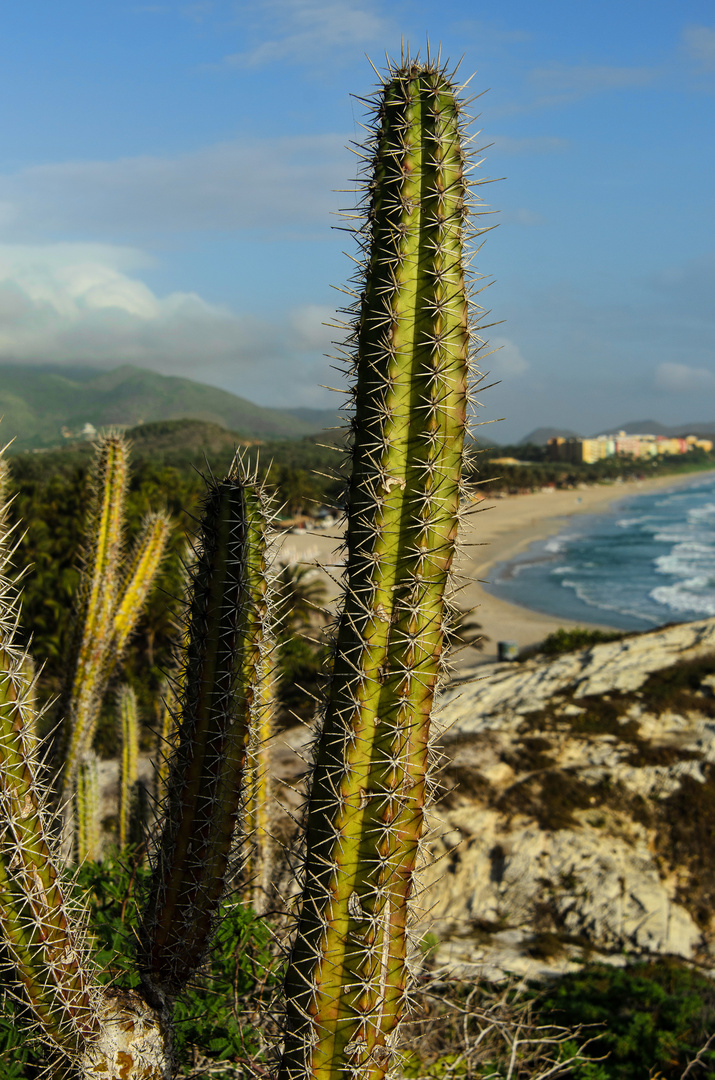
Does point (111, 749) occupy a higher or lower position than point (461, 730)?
lower

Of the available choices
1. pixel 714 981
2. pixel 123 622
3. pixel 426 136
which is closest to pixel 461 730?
pixel 714 981

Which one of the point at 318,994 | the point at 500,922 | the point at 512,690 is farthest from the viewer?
the point at 512,690

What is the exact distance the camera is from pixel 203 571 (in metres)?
2.98

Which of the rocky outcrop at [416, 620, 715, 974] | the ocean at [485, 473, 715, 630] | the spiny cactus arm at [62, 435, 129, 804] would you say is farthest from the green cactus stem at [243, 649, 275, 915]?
the ocean at [485, 473, 715, 630]

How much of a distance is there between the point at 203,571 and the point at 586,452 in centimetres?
17080

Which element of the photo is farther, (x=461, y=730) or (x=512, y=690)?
(x=512, y=690)

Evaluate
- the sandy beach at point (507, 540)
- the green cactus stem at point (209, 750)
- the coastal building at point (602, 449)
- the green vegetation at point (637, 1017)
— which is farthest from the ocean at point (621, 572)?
the coastal building at point (602, 449)

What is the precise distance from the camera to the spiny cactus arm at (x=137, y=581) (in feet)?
22.4

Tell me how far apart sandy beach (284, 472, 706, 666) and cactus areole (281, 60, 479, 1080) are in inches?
7.3

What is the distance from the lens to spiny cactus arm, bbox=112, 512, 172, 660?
6.84 meters

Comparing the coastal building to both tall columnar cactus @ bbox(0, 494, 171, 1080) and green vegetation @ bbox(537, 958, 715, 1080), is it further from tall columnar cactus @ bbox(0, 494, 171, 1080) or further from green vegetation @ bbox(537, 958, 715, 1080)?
tall columnar cactus @ bbox(0, 494, 171, 1080)

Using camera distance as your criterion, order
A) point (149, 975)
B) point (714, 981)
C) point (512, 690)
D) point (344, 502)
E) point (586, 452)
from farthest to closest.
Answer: point (586, 452)
point (512, 690)
point (714, 981)
point (149, 975)
point (344, 502)

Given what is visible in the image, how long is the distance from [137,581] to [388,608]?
5287mm

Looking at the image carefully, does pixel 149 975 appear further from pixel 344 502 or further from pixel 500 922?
pixel 500 922
